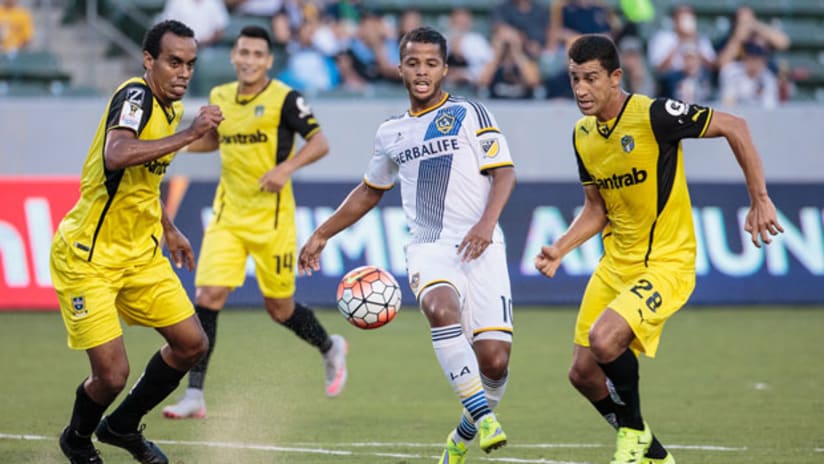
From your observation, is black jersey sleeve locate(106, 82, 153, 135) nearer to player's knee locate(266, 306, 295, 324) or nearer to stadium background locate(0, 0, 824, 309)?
player's knee locate(266, 306, 295, 324)

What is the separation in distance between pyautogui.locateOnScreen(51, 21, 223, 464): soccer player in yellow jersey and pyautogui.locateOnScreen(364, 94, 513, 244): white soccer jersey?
4.09 ft

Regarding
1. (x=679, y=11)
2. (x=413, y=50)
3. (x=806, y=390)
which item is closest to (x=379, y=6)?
(x=679, y=11)

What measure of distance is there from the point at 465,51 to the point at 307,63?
2412 mm

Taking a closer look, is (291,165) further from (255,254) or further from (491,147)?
(491,147)

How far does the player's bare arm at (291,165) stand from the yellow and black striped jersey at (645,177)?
9.46 feet

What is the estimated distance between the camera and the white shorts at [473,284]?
7.23m

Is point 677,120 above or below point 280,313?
above

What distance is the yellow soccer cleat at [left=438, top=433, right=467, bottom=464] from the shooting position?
7.07m

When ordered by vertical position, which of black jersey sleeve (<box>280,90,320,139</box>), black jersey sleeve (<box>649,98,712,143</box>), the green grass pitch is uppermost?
black jersey sleeve (<box>649,98,712,143</box>)

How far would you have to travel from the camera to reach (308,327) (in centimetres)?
1027

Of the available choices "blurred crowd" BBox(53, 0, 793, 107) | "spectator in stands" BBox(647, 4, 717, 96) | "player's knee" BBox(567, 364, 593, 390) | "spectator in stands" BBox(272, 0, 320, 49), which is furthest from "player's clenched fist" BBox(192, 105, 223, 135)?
"spectator in stands" BBox(647, 4, 717, 96)

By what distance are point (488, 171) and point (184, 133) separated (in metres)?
1.81

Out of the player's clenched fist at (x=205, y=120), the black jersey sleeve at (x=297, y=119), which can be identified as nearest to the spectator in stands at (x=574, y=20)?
the black jersey sleeve at (x=297, y=119)

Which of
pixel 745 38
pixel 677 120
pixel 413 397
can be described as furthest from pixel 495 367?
pixel 745 38
